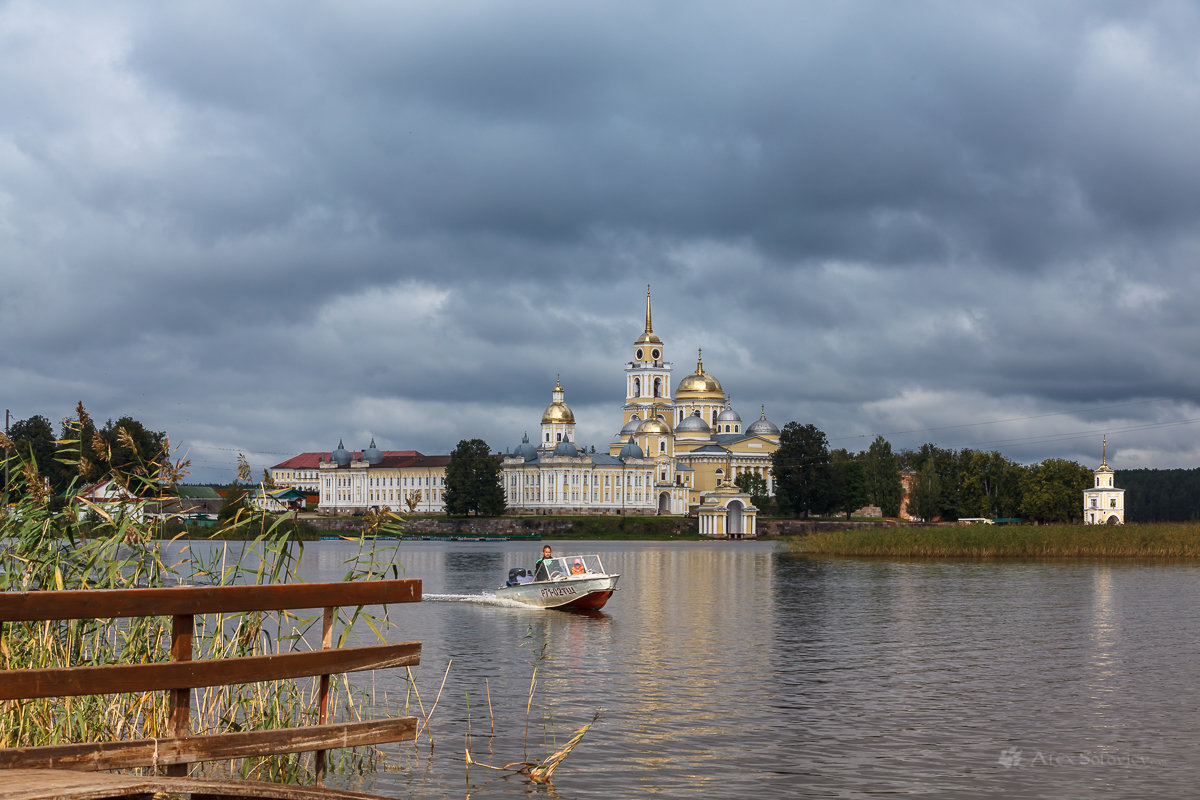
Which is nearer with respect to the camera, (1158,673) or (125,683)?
(125,683)

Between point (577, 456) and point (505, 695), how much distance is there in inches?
6028

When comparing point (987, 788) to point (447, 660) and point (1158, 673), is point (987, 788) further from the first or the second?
point (447, 660)

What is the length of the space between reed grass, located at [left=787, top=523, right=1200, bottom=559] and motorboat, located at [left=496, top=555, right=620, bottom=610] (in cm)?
3416

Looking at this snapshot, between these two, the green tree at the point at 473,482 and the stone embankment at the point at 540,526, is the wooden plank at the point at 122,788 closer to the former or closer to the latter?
the stone embankment at the point at 540,526

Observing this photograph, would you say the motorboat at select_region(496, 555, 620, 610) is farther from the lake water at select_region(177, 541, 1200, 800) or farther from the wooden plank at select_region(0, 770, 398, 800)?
the wooden plank at select_region(0, 770, 398, 800)

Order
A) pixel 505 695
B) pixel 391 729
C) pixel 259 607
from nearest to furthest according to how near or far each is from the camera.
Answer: pixel 259 607
pixel 391 729
pixel 505 695

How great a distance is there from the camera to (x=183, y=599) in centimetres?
875

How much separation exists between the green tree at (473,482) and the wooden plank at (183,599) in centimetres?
14440

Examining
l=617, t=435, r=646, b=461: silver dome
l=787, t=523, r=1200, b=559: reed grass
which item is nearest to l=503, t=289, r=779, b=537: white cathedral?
l=617, t=435, r=646, b=461: silver dome

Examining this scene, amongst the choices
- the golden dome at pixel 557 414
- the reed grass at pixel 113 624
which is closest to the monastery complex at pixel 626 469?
the golden dome at pixel 557 414

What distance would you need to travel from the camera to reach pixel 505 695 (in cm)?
2205

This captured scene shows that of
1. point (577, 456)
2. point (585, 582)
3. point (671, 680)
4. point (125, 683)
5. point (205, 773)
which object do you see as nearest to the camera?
point (125, 683)

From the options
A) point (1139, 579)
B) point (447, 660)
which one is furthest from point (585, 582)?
point (1139, 579)

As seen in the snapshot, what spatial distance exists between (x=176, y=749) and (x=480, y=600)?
123ft
